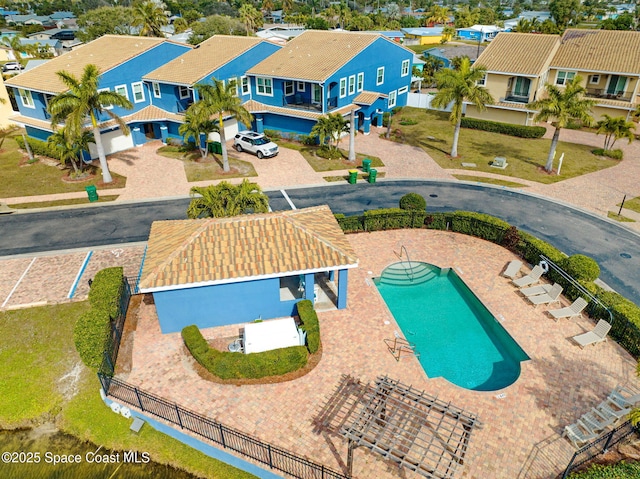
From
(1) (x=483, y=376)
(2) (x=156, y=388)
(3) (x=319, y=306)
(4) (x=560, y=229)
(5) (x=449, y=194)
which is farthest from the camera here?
(5) (x=449, y=194)

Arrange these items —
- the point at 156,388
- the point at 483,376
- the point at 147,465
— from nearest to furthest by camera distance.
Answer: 1. the point at 147,465
2. the point at 156,388
3. the point at 483,376

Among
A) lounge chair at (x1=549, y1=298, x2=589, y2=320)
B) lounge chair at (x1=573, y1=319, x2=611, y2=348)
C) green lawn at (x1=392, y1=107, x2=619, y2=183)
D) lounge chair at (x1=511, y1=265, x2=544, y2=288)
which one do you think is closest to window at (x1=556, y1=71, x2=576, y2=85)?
green lawn at (x1=392, y1=107, x2=619, y2=183)

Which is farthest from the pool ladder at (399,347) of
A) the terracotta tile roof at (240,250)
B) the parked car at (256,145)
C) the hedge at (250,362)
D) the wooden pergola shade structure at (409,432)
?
the parked car at (256,145)

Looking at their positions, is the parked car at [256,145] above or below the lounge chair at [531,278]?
above

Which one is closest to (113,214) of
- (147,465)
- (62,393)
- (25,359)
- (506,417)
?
(25,359)

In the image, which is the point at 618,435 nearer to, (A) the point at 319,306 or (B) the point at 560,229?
(A) the point at 319,306

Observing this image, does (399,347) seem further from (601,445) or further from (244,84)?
(244,84)

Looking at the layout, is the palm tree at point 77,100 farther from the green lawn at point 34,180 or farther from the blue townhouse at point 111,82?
the blue townhouse at point 111,82
